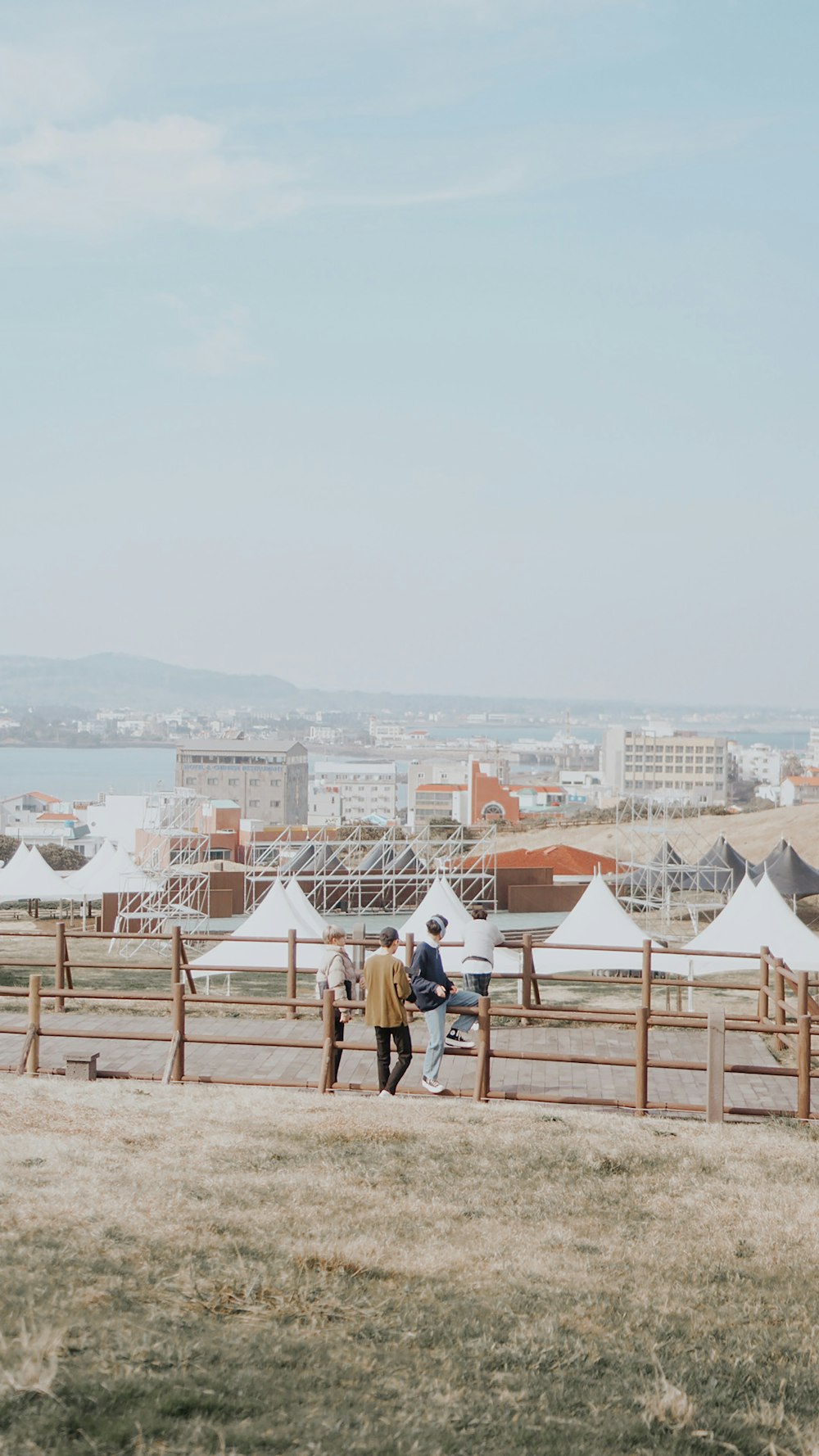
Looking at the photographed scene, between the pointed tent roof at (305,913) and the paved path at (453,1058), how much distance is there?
16.3 feet

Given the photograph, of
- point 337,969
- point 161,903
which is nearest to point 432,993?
point 337,969

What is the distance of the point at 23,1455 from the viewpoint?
436 cm

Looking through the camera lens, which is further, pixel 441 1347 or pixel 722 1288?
pixel 722 1288

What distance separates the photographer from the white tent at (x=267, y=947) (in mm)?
18047

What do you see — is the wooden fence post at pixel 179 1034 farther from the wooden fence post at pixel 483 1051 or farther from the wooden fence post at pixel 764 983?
the wooden fence post at pixel 764 983

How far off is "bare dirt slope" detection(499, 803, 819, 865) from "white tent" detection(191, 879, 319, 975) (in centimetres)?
4593

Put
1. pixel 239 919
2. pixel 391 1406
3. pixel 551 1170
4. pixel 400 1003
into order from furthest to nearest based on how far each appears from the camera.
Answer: pixel 239 919, pixel 400 1003, pixel 551 1170, pixel 391 1406

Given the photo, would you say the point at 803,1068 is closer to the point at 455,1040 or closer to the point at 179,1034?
the point at 455,1040

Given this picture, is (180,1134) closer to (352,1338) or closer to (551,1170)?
(551,1170)

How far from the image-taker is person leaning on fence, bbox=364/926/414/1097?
10.8 m

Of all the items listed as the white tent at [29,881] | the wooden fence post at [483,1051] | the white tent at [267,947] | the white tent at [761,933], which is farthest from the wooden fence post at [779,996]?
the white tent at [29,881]

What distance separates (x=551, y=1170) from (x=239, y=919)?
32180mm

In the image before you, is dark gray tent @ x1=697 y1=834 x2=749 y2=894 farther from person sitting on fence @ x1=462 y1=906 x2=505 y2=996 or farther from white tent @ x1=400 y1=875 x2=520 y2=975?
person sitting on fence @ x1=462 y1=906 x2=505 y2=996

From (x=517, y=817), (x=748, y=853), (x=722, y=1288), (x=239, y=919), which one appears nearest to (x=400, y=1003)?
(x=722, y=1288)
